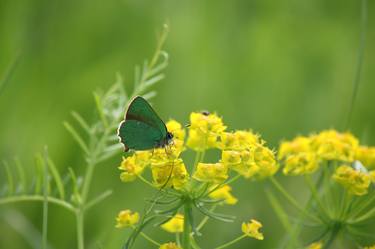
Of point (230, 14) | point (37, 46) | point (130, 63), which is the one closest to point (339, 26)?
point (230, 14)

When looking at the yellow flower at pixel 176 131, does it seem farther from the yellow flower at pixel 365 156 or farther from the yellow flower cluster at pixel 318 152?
the yellow flower at pixel 365 156

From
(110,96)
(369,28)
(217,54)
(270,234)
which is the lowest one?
(110,96)

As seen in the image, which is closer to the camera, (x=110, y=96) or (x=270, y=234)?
(x=110, y=96)

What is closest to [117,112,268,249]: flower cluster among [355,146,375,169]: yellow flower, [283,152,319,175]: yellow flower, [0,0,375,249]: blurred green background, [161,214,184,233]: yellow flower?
[161,214,184,233]: yellow flower

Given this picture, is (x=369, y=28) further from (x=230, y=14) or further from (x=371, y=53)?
(x=230, y=14)

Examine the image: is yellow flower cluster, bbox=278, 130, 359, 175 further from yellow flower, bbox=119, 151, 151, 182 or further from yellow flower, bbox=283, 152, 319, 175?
yellow flower, bbox=119, 151, 151, 182

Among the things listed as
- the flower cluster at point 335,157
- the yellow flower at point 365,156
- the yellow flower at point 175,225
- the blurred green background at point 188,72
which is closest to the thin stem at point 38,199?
the yellow flower at point 175,225

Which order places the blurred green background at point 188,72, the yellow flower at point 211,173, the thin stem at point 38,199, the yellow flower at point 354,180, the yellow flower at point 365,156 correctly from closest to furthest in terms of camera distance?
the yellow flower at point 211,173, the yellow flower at point 354,180, the thin stem at point 38,199, the yellow flower at point 365,156, the blurred green background at point 188,72
